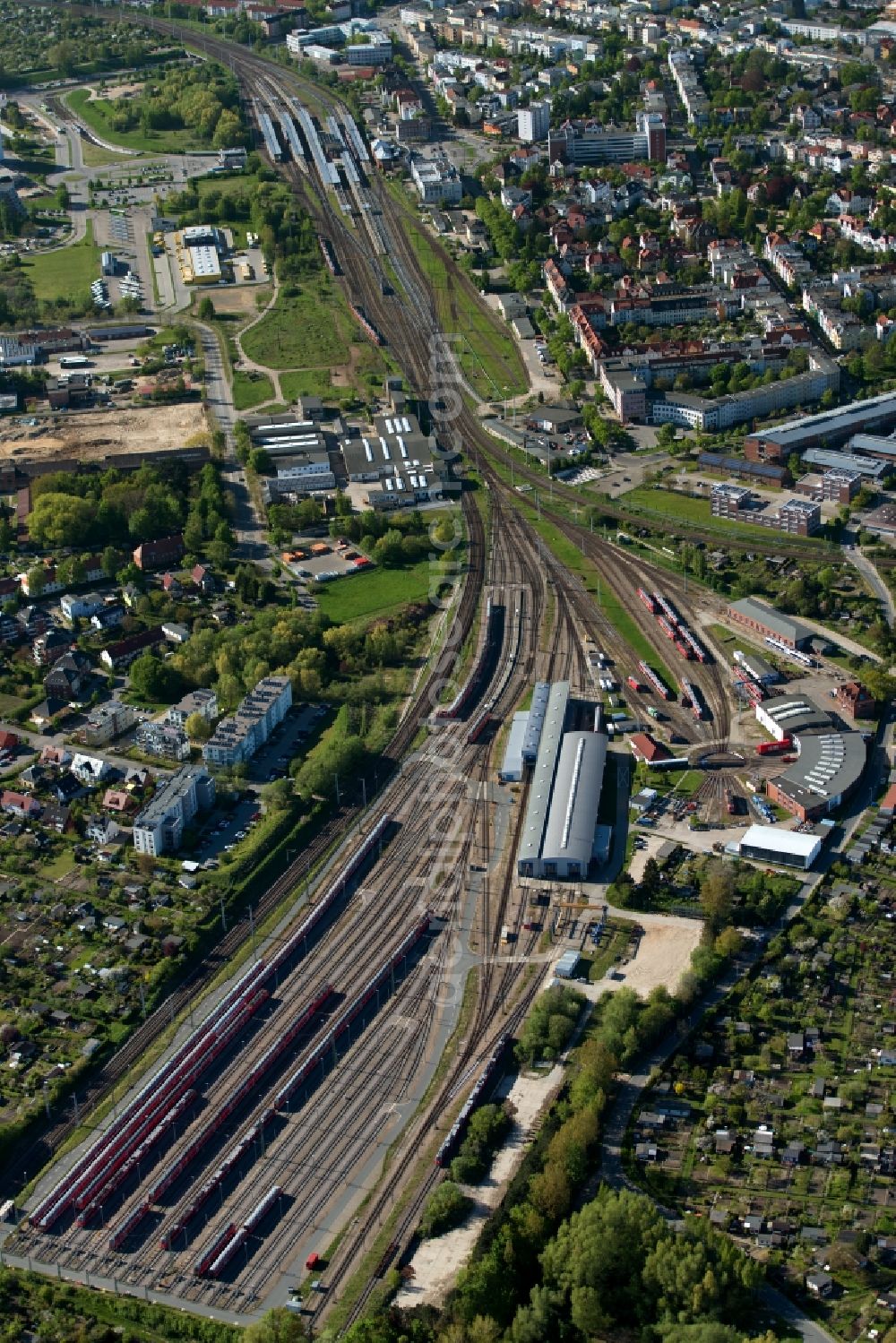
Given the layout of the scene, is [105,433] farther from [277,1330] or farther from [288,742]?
[277,1330]

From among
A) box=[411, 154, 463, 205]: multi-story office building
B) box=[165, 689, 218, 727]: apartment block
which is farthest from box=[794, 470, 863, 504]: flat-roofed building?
box=[411, 154, 463, 205]: multi-story office building

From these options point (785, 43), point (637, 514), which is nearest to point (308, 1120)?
point (637, 514)

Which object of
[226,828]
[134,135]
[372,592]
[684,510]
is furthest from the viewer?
[134,135]

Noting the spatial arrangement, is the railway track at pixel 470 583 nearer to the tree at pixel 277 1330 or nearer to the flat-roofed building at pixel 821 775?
the tree at pixel 277 1330

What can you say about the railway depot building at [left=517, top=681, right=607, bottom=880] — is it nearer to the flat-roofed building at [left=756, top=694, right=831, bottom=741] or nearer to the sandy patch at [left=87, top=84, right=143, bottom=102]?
the flat-roofed building at [left=756, top=694, right=831, bottom=741]

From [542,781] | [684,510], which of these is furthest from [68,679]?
[684,510]
